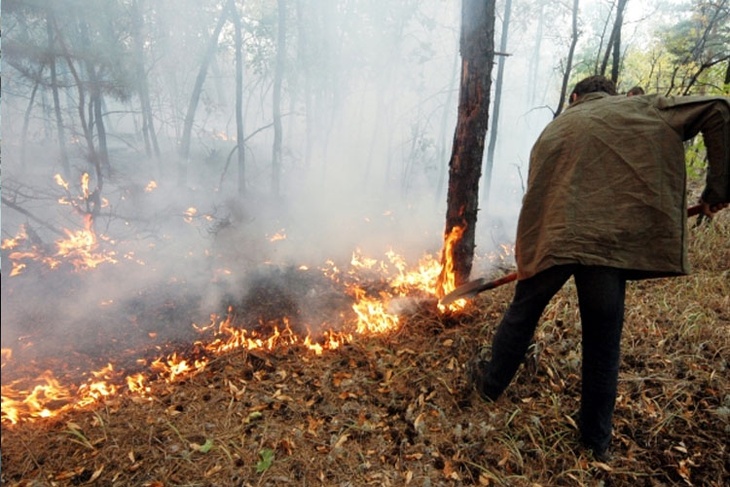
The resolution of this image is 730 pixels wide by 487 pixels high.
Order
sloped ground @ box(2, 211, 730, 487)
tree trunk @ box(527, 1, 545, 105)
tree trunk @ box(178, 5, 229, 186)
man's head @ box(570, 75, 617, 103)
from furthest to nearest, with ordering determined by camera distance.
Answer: tree trunk @ box(527, 1, 545, 105) < tree trunk @ box(178, 5, 229, 186) < man's head @ box(570, 75, 617, 103) < sloped ground @ box(2, 211, 730, 487)

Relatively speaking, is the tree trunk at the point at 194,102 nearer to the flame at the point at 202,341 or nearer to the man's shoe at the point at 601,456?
the flame at the point at 202,341

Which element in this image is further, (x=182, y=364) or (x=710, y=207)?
(x=182, y=364)

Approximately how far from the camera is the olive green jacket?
2193 mm

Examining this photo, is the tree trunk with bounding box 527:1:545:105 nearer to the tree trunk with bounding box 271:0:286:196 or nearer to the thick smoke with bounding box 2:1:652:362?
the thick smoke with bounding box 2:1:652:362

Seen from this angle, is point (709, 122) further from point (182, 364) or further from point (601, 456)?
point (182, 364)

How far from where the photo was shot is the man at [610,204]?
2201 mm

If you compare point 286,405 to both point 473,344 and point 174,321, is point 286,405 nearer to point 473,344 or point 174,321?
point 473,344

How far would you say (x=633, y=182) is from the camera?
2219 mm

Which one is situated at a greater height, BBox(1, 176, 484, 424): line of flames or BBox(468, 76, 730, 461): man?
BBox(468, 76, 730, 461): man

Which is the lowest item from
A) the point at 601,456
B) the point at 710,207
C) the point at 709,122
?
the point at 601,456

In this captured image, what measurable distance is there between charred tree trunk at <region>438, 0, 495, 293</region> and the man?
1.58 meters

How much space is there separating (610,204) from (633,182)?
0.17 metres

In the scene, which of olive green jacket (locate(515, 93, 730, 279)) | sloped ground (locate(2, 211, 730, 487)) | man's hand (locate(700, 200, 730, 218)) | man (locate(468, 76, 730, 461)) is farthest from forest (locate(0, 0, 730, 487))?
man's hand (locate(700, 200, 730, 218))

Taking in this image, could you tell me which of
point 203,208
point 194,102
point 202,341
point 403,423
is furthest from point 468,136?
point 194,102
